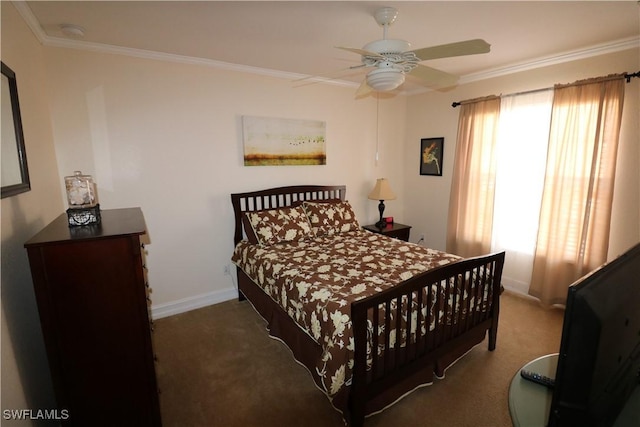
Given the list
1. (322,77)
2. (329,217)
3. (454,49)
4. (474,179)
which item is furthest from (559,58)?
(329,217)

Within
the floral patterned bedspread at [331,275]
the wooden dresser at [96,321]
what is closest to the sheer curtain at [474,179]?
the floral patterned bedspread at [331,275]

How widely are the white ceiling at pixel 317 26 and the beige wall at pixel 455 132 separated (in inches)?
6.1

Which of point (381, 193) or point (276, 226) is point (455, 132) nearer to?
point (381, 193)

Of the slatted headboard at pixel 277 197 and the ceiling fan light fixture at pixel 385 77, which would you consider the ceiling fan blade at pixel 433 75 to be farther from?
the slatted headboard at pixel 277 197

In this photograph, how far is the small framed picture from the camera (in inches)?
163

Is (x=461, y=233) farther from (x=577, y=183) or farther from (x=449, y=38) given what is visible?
(x=449, y=38)

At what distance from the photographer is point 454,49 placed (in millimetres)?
1698

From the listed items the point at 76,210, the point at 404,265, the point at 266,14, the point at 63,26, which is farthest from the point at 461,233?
the point at 63,26

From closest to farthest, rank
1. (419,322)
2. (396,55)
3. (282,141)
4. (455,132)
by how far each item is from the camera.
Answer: (396,55), (419,322), (282,141), (455,132)

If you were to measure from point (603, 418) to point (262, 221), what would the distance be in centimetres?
264

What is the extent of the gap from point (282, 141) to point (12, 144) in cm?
231

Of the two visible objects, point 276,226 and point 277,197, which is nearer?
point 276,226

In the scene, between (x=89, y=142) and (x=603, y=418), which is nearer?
(x=603, y=418)

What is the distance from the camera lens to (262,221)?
306 cm
